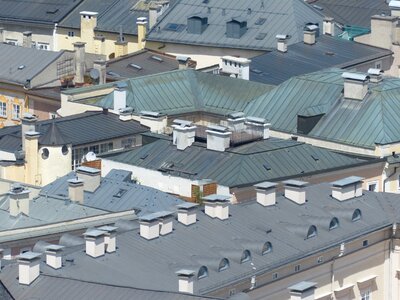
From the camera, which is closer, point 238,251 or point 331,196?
point 238,251

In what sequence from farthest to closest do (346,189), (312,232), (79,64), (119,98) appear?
(79,64) < (119,98) < (346,189) < (312,232)

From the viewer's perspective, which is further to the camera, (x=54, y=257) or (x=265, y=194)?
(x=265, y=194)

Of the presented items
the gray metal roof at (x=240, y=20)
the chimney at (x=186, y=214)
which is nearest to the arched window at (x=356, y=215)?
the chimney at (x=186, y=214)

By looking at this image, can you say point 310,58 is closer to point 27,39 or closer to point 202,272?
point 27,39

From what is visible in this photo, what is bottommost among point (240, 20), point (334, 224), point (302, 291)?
point (302, 291)

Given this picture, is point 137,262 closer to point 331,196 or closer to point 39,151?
point 331,196

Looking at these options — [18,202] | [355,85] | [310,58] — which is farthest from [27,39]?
[18,202]

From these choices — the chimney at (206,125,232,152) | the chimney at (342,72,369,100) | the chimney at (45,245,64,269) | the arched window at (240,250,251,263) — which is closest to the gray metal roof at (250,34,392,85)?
the chimney at (342,72,369,100)

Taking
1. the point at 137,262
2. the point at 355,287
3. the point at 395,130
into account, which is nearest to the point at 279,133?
the point at 395,130
